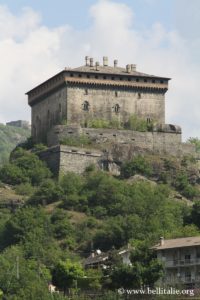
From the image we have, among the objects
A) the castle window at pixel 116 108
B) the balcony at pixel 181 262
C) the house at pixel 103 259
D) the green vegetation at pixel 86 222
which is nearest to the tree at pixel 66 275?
the green vegetation at pixel 86 222

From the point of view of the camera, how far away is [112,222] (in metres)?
118

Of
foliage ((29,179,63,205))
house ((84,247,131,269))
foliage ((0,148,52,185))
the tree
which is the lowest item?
the tree

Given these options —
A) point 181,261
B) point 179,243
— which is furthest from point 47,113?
point 181,261

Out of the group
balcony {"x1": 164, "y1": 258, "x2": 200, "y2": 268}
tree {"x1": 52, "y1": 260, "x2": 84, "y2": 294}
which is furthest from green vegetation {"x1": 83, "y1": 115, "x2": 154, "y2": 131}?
balcony {"x1": 164, "y1": 258, "x2": 200, "y2": 268}

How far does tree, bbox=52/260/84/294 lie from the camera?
93750 millimetres

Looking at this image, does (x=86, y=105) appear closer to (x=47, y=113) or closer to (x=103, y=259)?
(x=47, y=113)

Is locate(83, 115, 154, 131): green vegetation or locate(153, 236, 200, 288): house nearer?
locate(153, 236, 200, 288): house

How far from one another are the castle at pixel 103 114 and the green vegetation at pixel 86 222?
5.84 ft

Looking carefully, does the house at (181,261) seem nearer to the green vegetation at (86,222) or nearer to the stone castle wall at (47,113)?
the green vegetation at (86,222)

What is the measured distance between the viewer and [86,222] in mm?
122312

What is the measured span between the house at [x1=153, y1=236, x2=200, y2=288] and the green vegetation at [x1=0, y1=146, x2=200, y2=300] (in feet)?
5.02

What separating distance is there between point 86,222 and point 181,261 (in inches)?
1149

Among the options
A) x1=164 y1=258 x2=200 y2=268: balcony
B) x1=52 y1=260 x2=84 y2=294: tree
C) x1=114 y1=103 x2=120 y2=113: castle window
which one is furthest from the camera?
x1=114 y1=103 x2=120 y2=113: castle window

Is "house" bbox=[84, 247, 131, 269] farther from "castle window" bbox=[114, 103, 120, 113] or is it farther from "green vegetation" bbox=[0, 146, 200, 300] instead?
"castle window" bbox=[114, 103, 120, 113]
